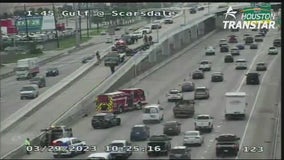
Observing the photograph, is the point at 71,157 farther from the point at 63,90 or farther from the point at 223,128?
the point at 63,90

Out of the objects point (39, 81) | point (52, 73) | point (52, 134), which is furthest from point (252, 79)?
point (52, 134)

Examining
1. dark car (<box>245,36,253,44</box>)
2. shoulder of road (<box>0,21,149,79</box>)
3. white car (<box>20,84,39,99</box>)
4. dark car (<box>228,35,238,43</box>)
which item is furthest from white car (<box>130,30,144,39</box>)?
white car (<box>20,84,39,99</box>)

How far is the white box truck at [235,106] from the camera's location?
1184 inches

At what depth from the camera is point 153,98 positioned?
38312mm

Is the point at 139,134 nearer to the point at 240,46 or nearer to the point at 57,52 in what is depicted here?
the point at 240,46

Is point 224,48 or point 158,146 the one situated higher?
point 158,146

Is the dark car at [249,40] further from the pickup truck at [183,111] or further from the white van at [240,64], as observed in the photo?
the pickup truck at [183,111]

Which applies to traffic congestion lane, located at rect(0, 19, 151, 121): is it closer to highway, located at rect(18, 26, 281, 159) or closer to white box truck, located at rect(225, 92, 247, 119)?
highway, located at rect(18, 26, 281, 159)

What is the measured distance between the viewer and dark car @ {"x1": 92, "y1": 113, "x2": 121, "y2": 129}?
2912 cm

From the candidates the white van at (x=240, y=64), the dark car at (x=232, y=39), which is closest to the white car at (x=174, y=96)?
the white van at (x=240, y=64)

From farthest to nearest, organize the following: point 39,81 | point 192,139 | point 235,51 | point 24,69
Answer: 1. point 235,51
2. point 24,69
3. point 39,81
4. point 192,139

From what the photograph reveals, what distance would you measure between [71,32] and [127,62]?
20.6 meters

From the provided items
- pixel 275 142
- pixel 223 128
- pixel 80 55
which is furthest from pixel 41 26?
pixel 275 142

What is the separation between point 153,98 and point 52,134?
1318cm
